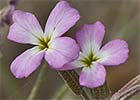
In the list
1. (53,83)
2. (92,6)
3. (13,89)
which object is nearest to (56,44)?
(13,89)

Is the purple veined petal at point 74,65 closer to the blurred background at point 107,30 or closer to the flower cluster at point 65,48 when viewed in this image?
the flower cluster at point 65,48

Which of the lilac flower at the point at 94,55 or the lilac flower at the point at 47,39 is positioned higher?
the lilac flower at the point at 47,39

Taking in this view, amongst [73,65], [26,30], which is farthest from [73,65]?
[26,30]

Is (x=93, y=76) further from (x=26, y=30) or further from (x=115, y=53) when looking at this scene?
(x=26, y=30)

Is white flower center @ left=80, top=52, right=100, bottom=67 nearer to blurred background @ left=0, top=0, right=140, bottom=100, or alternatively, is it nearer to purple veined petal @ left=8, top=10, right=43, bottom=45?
purple veined petal @ left=8, top=10, right=43, bottom=45

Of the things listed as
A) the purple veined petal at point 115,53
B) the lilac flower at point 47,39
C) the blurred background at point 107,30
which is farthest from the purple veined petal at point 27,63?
the blurred background at point 107,30

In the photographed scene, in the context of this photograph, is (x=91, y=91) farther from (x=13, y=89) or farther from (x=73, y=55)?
(x=13, y=89)

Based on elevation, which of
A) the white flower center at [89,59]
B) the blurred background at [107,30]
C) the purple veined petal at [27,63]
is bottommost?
the blurred background at [107,30]
